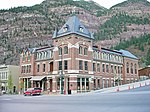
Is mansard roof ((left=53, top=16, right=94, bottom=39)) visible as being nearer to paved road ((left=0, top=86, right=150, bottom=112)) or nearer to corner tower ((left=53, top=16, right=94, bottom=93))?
corner tower ((left=53, top=16, right=94, bottom=93))

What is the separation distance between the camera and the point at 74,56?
151 ft

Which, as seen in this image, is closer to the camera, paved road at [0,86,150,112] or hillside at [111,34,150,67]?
paved road at [0,86,150,112]

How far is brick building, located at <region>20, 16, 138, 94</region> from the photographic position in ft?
153

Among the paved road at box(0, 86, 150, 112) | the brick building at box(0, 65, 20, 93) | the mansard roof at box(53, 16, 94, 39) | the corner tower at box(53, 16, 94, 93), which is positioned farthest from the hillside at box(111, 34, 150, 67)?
the paved road at box(0, 86, 150, 112)

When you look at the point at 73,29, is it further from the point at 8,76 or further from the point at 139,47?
the point at 139,47

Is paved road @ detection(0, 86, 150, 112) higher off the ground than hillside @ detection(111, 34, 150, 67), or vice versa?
hillside @ detection(111, 34, 150, 67)

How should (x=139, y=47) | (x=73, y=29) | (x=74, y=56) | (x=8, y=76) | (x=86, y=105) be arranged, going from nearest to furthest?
(x=86, y=105)
(x=74, y=56)
(x=73, y=29)
(x=8, y=76)
(x=139, y=47)

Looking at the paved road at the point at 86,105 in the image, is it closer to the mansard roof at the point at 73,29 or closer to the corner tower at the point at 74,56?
the corner tower at the point at 74,56

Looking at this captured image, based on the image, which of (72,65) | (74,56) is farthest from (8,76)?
(74,56)

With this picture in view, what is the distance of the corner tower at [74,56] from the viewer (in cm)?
4600

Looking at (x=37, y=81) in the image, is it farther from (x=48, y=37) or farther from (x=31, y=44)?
(x=48, y=37)

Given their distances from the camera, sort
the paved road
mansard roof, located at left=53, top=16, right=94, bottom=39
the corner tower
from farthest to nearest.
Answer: mansard roof, located at left=53, top=16, right=94, bottom=39
the corner tower
the paved road

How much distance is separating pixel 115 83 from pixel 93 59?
1137 cm

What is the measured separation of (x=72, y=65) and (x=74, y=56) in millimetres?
1700
